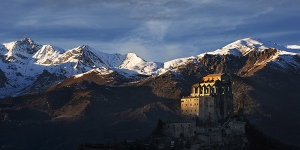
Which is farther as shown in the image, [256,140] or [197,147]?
[256,140]

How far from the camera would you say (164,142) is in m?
159

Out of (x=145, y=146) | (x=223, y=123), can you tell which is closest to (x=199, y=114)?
(x=223, y=123)

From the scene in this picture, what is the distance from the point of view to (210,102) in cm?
16575

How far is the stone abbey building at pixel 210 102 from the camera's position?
16562cm

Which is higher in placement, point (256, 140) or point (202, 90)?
point (202, 90)

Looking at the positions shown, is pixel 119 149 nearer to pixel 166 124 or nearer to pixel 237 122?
pixel 166 124

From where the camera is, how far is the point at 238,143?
530 ft

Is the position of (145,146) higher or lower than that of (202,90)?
lower

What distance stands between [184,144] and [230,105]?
68.1 feet

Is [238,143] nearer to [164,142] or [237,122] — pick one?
[237,122]

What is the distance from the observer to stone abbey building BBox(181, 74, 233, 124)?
543 ft

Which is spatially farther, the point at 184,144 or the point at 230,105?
the point at 230,105

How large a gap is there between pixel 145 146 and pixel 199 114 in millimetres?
15630

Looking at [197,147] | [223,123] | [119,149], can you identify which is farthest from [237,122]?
[119,149]
